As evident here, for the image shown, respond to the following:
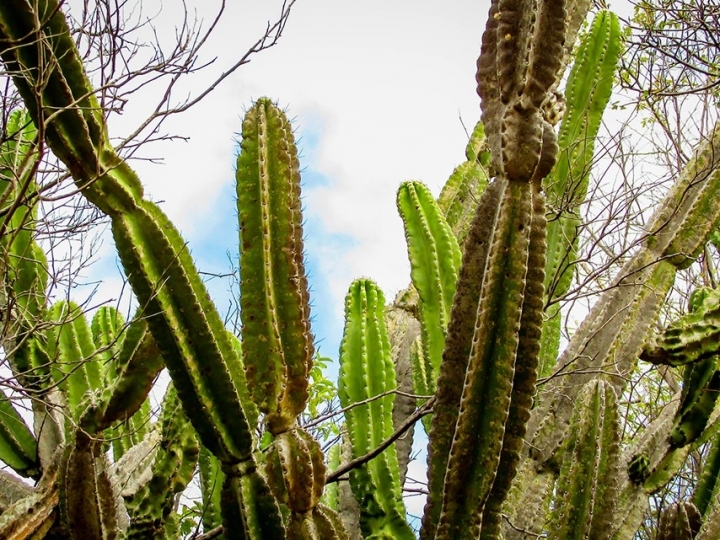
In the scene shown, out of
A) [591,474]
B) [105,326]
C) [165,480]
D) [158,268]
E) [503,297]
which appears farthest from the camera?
[105,326]

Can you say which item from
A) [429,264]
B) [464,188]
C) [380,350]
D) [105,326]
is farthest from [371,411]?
[464,188]

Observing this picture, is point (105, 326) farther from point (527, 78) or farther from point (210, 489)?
point (527, 78)

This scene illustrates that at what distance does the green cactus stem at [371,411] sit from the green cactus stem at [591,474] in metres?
0.75

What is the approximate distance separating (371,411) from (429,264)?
771 mm

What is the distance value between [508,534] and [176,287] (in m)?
2.00

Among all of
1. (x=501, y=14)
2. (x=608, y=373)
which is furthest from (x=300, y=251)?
(x=608, y=373)

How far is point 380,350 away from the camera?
3717 millimetres

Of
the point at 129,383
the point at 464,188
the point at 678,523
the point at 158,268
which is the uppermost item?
the point at 464,188

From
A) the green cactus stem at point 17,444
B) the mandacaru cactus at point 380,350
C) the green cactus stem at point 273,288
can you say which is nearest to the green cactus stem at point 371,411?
the mandacaru cactus at point 380,350

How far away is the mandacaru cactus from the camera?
7.97ft

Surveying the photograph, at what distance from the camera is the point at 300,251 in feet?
9.28

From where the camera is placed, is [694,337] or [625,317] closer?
[694,337]

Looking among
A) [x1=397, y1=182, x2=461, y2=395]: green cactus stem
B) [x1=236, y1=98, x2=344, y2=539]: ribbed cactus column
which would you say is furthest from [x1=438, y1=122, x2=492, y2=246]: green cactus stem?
[x1=236, y1=98, x2=344, y2=539]: ribbed cactus column

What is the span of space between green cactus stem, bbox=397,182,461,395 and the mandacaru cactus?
0.5 inches
